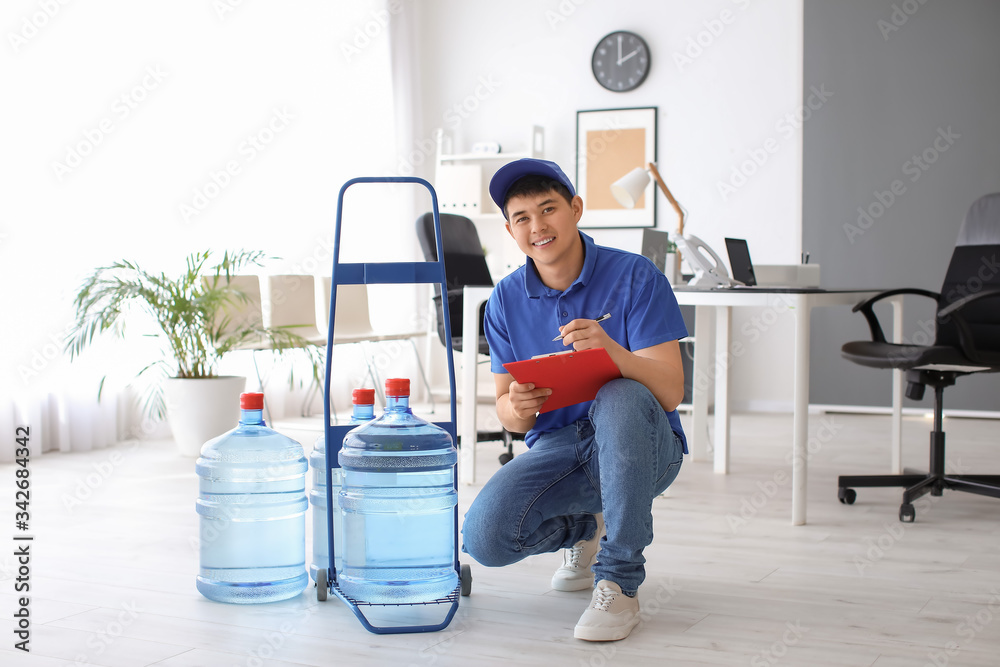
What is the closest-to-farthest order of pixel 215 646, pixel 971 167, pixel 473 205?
1. pixel 215 646
2. pixel 971 167
3. pixel 473 205

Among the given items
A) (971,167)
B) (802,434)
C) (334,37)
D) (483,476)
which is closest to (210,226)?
(334,37)

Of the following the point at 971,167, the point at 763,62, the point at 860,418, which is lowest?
the point at 860,418

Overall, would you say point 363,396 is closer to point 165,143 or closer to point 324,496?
point 324,496

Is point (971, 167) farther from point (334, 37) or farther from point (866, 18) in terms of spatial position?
point (334, 37)

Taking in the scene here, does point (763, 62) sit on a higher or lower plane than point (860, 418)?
higher

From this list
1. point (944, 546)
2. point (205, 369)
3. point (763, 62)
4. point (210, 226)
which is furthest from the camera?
point (763, 62)

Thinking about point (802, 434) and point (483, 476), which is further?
point (483, 476)

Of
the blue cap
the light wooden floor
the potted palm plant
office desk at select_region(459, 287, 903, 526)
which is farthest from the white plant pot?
the blue cap

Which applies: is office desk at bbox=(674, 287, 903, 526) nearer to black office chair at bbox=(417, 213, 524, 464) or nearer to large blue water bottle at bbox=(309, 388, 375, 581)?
black office chair at bbox=(417, 213, 524, 464)

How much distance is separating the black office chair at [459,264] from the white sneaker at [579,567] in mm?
1434

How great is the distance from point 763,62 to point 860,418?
2.08 m

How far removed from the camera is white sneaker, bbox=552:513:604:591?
6.95ft

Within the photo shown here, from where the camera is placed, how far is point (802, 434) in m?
2.75

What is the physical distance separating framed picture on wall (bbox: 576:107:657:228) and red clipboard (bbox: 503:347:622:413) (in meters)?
4.14
